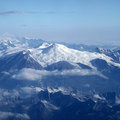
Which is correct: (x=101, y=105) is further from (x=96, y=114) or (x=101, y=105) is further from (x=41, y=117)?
(x=41, y=117)

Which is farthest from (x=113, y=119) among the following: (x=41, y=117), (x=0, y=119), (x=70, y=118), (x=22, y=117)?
(x=0, y=119)

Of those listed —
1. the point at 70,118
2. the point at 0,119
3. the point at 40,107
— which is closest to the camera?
the point at 0,119

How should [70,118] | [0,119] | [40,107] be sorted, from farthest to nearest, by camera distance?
[40,107] < [70,118] < [0,119]

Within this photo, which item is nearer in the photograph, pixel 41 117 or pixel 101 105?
pixel 41 117

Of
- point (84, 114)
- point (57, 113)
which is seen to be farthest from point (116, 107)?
point (57, 113)

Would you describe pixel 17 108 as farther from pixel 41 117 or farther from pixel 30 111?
pixel 41 117

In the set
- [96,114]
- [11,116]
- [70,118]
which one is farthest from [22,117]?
[96,114]

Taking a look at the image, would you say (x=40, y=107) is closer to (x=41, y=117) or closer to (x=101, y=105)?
(x=41, y=117)

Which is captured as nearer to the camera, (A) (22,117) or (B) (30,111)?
(A) (22,117)
